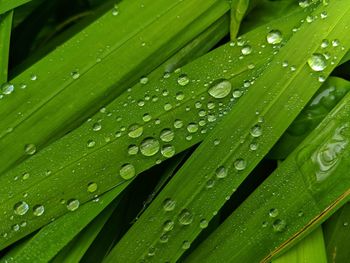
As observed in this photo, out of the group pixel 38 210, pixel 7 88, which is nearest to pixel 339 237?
pixel 38 210

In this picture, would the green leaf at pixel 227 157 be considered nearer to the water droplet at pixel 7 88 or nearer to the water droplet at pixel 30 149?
the water droplet at pixel 30 149

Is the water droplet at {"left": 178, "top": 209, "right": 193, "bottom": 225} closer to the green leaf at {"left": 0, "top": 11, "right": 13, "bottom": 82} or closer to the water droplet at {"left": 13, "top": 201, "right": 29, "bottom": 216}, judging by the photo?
the water droplet at {"left": 13, "top": 201, "right": 29, "bottom": 216}

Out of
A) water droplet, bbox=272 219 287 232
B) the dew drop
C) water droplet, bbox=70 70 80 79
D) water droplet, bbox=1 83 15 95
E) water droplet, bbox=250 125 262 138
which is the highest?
water droplet, bbox=70 70 80 79

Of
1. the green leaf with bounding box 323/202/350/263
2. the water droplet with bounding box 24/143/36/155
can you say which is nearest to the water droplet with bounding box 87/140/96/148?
the water droplet with bounding box 24/143/36/155

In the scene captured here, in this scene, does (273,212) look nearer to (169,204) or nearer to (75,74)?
(169,204)

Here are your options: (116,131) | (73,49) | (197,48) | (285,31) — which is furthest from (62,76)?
(285,31)

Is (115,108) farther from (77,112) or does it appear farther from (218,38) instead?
(218,38)
